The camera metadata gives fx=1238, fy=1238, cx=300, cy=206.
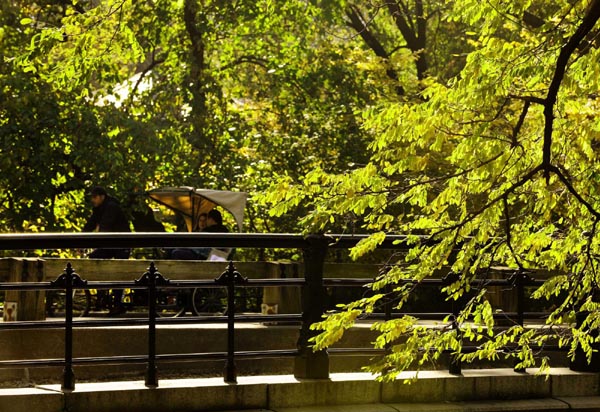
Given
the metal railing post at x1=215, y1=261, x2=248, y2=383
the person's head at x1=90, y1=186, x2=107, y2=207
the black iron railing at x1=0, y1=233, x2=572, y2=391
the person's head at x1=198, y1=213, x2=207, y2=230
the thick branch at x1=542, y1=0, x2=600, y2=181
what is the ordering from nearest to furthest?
the thick branch at x1=542, y1=0, x2=600, y2=181
the black iron railing at x1=0, y1=233, x2=572, y2=391
the metal railing post at x1=215, y1=261, x2=248, y2=383
the person's head at x1=90, y1=186, x2=107, y2=207
the person's head at x1=198, y1=213, x2=207, y2=230

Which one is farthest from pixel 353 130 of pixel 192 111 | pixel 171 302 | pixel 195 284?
pixel 195 284

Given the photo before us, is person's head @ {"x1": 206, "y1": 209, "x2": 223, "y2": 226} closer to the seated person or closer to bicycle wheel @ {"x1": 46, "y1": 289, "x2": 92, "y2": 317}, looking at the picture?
the seated person

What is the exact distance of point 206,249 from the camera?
17.4 m

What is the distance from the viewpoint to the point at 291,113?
23.5 metres

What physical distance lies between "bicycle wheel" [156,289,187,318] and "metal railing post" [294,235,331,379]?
5.17 meters

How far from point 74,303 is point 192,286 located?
28.7ft

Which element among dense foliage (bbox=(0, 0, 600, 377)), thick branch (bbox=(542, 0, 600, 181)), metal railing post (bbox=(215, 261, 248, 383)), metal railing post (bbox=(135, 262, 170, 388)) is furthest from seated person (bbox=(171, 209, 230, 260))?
thick branch (bbox=(542, 0, 600, 181))

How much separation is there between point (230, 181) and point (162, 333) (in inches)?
412

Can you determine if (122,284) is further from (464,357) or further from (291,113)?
(291,113)

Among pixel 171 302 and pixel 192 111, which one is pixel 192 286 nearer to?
pixel 171 302

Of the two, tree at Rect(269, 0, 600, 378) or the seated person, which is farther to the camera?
the seated person

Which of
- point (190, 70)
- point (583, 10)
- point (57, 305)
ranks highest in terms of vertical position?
point (190, 70)

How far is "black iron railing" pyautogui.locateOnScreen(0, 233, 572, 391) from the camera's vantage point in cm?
864

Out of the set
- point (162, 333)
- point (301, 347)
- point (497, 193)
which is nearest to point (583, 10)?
point (497, 193)
